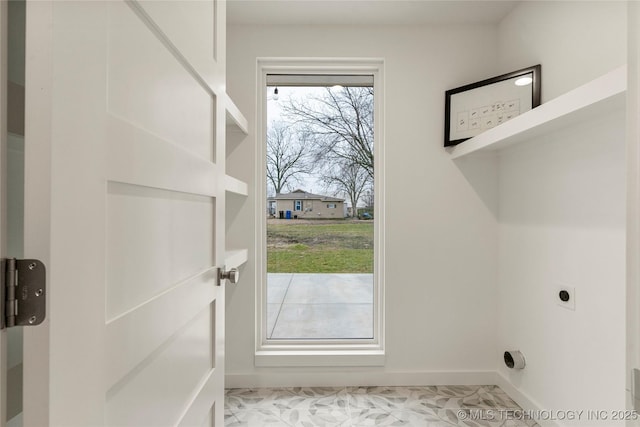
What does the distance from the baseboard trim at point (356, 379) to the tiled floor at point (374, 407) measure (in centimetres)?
3

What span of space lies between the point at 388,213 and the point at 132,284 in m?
1.59

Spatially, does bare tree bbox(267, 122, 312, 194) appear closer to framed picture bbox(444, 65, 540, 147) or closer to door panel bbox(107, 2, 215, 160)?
framed picture bbox(444, 65, 540, 147)

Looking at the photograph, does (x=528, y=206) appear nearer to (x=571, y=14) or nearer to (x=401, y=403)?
(x=571, y=14)

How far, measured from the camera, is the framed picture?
164 centimetres

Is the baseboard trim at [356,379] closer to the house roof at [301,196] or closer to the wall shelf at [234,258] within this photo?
the wall shelf at [234,258]

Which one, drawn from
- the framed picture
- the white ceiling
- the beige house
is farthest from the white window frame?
the framed picture

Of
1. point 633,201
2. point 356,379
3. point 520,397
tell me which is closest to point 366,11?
point 633,201

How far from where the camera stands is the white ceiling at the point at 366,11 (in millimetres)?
1759

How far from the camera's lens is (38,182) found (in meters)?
0.37

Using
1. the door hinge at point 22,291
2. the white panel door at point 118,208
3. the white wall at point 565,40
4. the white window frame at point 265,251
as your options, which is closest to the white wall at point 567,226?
the white wall at point 565,40

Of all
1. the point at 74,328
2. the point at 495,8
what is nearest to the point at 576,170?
the point at 495,8

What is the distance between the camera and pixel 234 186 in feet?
5.06

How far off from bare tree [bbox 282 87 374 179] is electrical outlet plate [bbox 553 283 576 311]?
1.12m

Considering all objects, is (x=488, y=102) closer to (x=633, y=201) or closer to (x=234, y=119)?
(x=234, y=119)
